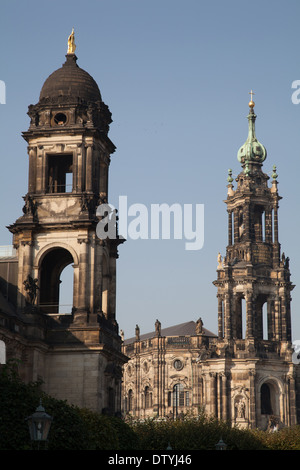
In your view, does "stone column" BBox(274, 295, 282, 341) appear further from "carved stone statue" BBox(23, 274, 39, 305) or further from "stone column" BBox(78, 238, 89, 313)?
"carved stone statue" BBox(23, 274, 39, 305)

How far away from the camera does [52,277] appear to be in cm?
6544

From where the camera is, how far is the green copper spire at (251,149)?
116062 mm

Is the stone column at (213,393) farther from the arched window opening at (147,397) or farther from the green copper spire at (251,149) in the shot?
the green copper spire at (251,149)

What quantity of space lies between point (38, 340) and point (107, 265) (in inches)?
321

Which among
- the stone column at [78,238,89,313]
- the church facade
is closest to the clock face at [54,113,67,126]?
the stone column at [78,238,89,313]

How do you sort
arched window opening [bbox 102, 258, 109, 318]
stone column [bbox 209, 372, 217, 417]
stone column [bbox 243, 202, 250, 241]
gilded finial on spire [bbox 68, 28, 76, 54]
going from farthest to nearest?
stone column [bbox 243, 202, 250, 241] → stone column [bbox 209, 372, 217, 417] → gilded finial on spire [bbox 68, 28, 76, 54] → arched window opening [bbox 102, 258, 109, 318]

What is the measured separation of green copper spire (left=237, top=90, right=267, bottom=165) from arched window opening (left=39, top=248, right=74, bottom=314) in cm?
5356

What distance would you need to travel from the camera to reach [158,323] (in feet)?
401

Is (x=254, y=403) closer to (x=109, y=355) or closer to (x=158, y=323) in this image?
(x=158, y=323)

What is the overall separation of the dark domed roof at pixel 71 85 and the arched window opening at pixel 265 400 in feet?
167

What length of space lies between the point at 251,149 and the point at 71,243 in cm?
5811

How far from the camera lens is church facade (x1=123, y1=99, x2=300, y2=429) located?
341 feet
